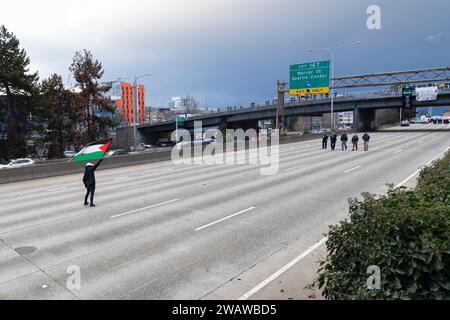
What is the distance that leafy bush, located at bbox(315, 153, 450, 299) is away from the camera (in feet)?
10.8

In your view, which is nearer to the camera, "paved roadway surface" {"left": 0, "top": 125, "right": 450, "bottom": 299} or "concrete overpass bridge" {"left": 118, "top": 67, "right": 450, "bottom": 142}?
"paved roadway surface" {"left": 0, "top": 125, "right": 450, "bottom": 299}

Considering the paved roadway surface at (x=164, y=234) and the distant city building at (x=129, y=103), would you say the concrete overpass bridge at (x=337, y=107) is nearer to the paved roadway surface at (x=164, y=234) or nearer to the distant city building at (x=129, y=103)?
the paved roadway surface at (x=164, y=234)

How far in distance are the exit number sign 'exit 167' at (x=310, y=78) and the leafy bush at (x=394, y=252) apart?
37.5 meters

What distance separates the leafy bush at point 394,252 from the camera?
3.28m

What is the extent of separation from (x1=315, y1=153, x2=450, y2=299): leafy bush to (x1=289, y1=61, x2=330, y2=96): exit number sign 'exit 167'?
3751 centimetres

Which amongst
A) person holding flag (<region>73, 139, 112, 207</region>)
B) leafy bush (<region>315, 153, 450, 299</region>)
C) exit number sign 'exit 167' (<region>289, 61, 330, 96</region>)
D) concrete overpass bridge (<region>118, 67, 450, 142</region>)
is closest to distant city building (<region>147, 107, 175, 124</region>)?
concrete overpass bridge (<region>118, 67, 450, 142</region>)

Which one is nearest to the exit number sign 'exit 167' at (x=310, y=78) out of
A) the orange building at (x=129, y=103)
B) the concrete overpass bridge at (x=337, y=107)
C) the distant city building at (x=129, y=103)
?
the concrete overpass bridge at (x=337, y=107)

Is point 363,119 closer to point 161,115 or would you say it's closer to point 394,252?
point 394,252

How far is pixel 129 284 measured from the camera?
5609 mm

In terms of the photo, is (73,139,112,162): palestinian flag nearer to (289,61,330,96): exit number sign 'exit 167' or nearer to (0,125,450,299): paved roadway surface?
(0,125,450,299): paved roadway surface

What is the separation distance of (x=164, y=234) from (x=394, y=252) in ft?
19.5

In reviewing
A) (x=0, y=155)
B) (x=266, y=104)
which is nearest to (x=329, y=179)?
(x=0, y=155)
